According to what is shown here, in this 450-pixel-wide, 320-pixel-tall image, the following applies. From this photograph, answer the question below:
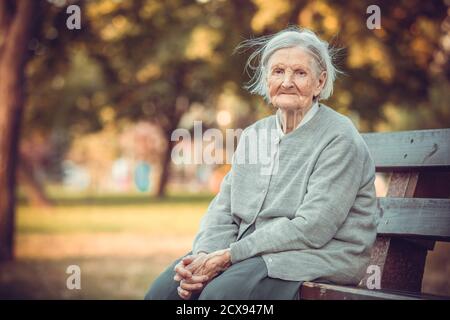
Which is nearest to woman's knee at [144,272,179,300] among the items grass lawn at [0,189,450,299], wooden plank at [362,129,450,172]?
wooden plank at [362,129,450,172]

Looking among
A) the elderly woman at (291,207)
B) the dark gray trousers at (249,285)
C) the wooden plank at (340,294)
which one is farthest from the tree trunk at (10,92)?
the wooden plank at (340,294)

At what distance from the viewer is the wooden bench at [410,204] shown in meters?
3.13

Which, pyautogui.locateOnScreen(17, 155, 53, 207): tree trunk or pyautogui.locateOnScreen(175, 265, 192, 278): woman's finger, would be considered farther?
pyautogui.locateOnScreen(17, 155, 53, 207): tree trunk

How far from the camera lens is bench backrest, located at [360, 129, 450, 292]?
3.13 m

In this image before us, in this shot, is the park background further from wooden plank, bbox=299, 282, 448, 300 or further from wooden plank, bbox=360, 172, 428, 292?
wooden plank, bbox=299, 282, 448, 300

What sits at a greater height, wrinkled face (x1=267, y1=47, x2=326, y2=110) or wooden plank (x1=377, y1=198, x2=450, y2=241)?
wrinkled face (x1=267, y1=47, x2=326, y2=110)

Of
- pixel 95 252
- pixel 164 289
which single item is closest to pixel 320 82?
pixel 164 289

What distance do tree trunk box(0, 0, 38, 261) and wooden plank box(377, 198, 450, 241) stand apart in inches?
261

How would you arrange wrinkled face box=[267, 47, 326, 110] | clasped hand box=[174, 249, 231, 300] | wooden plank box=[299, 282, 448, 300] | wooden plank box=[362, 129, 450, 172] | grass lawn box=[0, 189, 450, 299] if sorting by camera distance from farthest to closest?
1. grass lawn box=[0, 189, 450, 299]
2. wooden plank box=[362, 129, 450, 172]
3. wrinkled face box=[267, 47, 326, 110]
4. clasped hand box=[174, 249, 231, 300]
5. wooden plank box=[299, 282, 448, 300]

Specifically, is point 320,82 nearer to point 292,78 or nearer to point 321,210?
point 292,78

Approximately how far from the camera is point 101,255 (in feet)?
31.0

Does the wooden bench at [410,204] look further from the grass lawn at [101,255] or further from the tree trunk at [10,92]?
the tree trunk at [10,92]

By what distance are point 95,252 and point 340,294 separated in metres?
7.68
